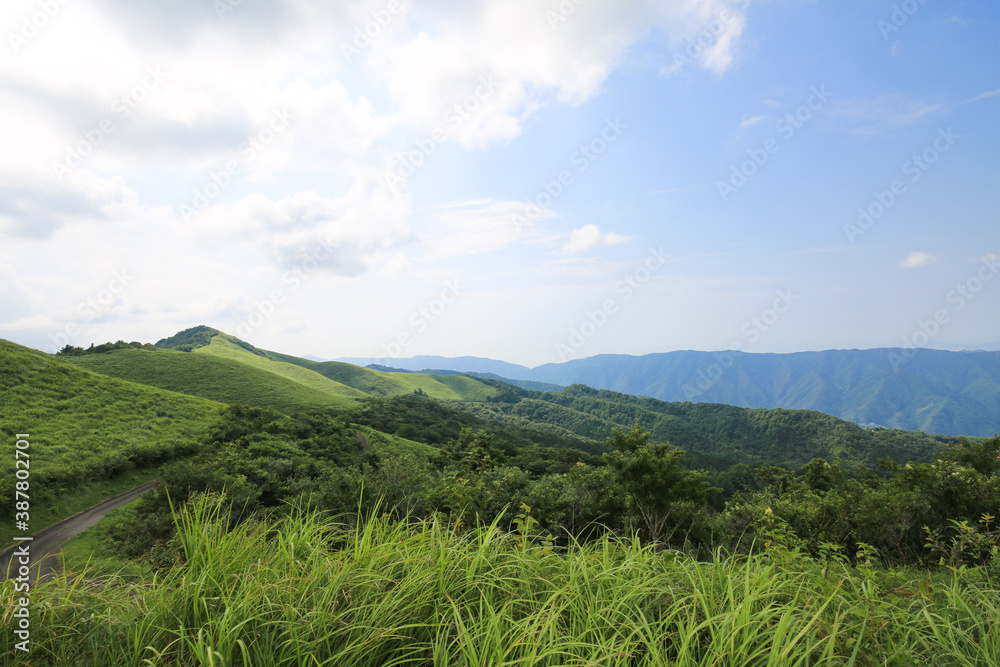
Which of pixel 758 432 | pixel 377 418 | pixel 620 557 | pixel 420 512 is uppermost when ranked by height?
pixel 620 557

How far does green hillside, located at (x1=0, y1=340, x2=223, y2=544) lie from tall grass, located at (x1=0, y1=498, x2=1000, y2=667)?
2212 centimetres

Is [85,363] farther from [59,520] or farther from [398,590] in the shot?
[398,590]

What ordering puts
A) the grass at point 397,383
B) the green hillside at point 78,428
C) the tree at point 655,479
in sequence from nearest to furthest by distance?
the tree at point 655,479, the green hillside at point 78,428, the grass at point 397,383

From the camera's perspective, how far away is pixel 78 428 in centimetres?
3142

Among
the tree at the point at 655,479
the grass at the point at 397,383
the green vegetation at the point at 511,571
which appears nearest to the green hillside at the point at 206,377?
the green vegetation at the point at 511,571

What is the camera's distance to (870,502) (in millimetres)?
15398

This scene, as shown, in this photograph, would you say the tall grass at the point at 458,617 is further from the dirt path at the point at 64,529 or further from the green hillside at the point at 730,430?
the green hillside at the point at 730,430

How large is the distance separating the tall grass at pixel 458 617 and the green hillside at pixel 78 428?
22.1 m

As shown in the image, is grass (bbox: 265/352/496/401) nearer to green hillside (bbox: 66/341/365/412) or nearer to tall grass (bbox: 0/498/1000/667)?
green hillside (bbox: 66/341/365/412)

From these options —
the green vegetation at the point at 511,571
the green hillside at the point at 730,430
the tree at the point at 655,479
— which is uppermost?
the green vegetation at the point at 511,571

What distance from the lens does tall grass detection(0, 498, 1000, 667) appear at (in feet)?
7.21

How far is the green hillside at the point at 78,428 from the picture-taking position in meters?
21.1

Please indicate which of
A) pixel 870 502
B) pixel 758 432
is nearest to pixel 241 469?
pixel 870 502

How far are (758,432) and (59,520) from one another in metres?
170
